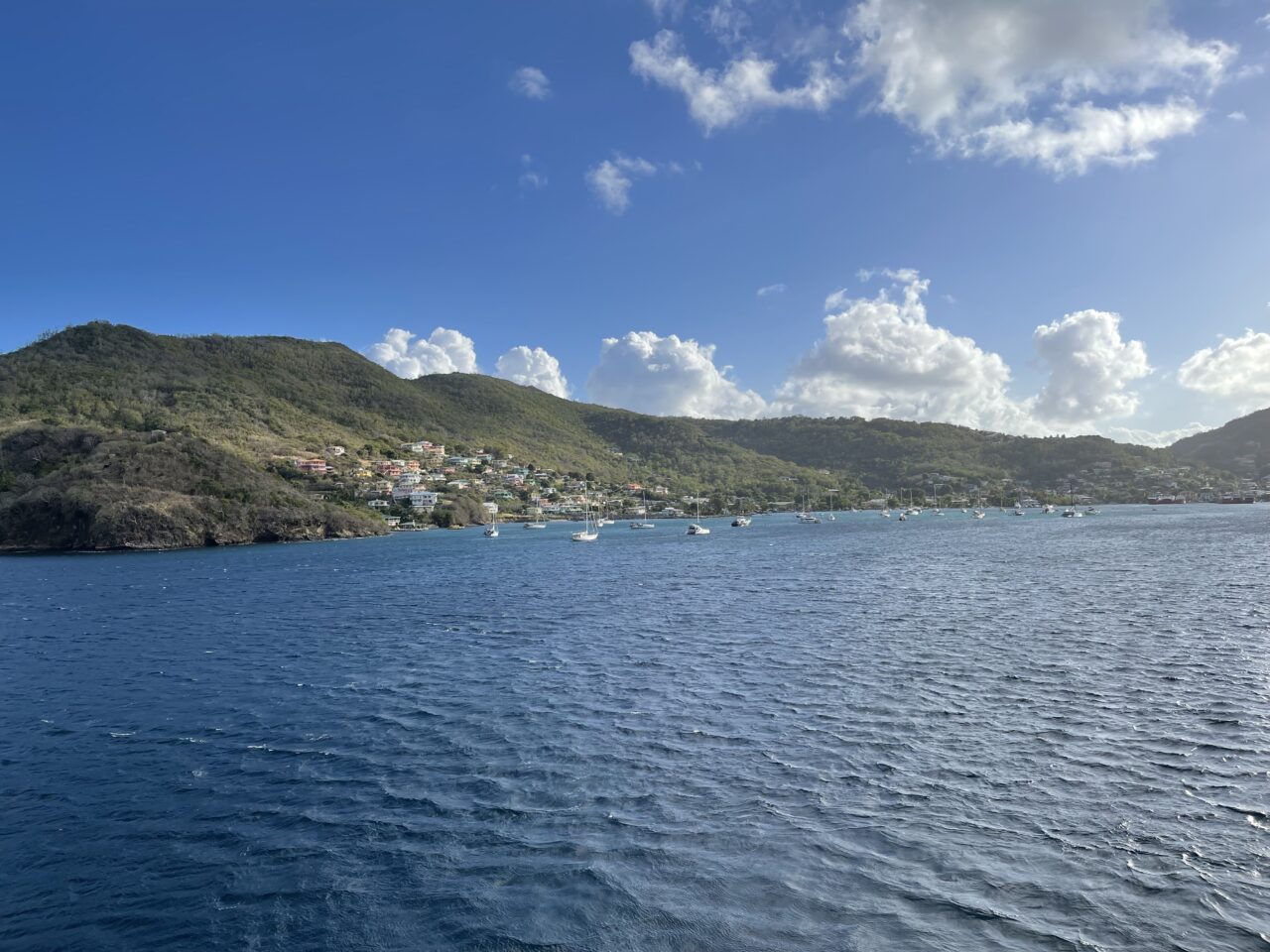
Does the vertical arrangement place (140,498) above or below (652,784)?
above

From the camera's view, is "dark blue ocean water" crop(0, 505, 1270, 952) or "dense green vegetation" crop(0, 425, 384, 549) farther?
"dense green vegetation" crop(0, 425, 384, 549)

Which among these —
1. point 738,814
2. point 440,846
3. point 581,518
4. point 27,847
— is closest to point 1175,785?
point 738,814

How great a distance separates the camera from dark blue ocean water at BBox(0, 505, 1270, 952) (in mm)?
9930

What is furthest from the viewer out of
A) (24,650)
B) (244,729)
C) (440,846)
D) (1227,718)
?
(24,650)

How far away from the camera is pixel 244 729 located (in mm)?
19125

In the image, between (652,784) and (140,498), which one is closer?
(652,784)

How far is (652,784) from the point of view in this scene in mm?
14508

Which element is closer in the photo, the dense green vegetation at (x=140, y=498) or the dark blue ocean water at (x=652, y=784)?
the dark blue ocean water at (x=652, y=784)

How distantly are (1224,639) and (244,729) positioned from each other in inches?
1297

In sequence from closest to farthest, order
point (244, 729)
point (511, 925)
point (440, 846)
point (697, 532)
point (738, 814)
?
1. point (511, 925)
2. point (440, 846)
3. point (738, 814)
4. point (244, 729)
5. point (697, 532)

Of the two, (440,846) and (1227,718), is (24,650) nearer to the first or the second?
(440,846)

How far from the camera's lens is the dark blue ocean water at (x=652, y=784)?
32.6ft

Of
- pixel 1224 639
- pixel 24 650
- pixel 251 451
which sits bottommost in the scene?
pixel 24 650

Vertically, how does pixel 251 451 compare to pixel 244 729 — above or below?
above
